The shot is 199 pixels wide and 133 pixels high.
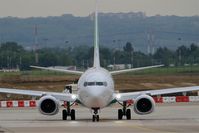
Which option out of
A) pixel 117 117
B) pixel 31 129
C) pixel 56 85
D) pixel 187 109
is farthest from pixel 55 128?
pixel 56 85

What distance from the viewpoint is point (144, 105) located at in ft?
186

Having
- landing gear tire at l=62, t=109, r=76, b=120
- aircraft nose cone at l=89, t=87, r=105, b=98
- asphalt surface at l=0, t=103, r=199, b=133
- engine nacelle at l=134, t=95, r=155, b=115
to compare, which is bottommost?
asphalt surface at l=0, t=103, r=199, b=133

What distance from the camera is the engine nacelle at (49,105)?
5653 cm

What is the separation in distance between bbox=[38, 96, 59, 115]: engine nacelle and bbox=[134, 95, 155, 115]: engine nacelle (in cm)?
486

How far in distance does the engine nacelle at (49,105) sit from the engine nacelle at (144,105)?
191 inches

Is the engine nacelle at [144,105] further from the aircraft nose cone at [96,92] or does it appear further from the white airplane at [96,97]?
the aircraft nose cone at [96,92]

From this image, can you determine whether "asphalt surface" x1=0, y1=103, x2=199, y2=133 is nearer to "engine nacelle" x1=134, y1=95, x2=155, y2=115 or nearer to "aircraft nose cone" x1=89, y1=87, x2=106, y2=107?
"aircraft nose cone" x1=89, y1=87, x2=106, y2=107

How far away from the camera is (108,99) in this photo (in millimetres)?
55344

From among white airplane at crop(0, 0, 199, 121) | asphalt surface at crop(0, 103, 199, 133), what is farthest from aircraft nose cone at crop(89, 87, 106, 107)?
asphalt surface at crop(0, 103, 199, 133)

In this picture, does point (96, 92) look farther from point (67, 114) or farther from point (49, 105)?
point (67, 114)

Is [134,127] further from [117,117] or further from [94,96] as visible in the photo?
[117,117]

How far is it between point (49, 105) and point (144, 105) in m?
5.78

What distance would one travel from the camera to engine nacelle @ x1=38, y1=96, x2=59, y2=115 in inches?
2226

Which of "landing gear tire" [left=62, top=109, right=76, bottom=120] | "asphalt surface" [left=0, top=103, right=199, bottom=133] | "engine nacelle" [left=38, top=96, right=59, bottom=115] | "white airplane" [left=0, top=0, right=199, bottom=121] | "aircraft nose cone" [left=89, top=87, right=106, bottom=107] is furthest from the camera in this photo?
"landing gear tire" [left=62, top=109, right=76, bottom=120]
